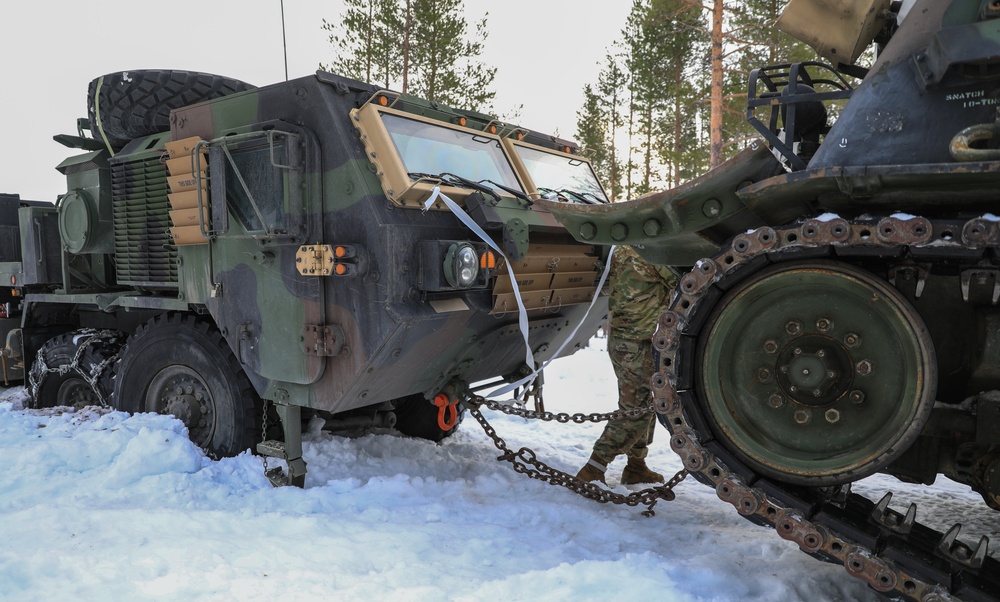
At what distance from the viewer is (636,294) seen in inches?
202

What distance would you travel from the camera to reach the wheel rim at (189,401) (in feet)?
16.6

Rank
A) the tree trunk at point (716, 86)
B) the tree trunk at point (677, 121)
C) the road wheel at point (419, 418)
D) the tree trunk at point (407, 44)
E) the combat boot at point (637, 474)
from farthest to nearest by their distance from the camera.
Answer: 1. the tree trunk at point (677, 121)
2. the tree trunk at point (407, 44)
3. the tree trunk at point (716, 86)
4. the road wheel at point (419, 418)
5. the combat boot at point (637, 474)

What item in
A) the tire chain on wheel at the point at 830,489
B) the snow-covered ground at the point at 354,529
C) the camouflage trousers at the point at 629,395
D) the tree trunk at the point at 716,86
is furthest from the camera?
the tree trunk at the point at 716,86

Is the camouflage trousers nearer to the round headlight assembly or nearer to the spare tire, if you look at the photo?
the round headlight assembly

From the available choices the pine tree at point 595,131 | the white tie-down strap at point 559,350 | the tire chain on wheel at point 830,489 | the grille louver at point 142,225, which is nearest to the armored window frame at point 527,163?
the white tie-down strap at point 559,350

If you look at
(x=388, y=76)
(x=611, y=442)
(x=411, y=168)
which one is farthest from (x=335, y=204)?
(x=388, y=76)

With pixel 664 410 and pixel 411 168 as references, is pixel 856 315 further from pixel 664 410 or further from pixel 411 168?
pixel 411 168

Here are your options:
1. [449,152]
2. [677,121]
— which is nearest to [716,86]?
[677,121]

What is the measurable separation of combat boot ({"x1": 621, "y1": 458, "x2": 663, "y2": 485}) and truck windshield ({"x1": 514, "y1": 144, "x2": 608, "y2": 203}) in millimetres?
2110

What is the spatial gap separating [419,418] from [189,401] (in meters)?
1.95

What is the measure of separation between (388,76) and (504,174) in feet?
43.2

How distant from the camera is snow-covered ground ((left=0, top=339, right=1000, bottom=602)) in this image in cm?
317

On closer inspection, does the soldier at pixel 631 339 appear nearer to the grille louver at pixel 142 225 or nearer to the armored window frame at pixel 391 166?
the armored window frame at pixel 391 166

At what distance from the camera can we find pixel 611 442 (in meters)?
5.18
